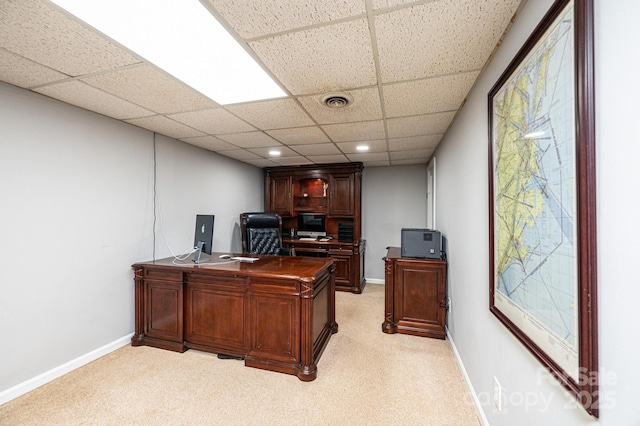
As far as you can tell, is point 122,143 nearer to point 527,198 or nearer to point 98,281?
point 98,281

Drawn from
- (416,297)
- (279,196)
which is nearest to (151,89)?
(416,297)

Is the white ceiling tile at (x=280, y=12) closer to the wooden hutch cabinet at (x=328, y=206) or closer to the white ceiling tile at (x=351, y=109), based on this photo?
the white ceiling tile at (x=351, y=109)

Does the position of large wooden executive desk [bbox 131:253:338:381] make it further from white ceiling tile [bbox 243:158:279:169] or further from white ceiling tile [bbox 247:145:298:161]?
white ceiling tile [bbox 243:158:279:169]

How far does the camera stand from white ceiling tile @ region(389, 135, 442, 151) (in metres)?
3.29

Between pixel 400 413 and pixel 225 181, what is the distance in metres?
3.90

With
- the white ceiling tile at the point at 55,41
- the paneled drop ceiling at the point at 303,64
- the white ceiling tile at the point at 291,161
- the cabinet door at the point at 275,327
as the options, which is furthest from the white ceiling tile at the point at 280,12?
the white ceiling tile at the point at 291,161

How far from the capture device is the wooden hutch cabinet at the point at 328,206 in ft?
15.4

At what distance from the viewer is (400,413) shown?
1.81m

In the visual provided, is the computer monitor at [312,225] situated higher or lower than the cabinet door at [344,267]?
higher

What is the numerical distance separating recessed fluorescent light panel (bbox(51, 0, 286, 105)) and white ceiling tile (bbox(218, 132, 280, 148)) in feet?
3.69

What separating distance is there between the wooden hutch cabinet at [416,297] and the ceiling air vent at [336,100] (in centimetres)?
184

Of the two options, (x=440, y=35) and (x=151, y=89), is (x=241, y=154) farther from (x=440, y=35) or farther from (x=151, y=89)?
(x=440, y=35)

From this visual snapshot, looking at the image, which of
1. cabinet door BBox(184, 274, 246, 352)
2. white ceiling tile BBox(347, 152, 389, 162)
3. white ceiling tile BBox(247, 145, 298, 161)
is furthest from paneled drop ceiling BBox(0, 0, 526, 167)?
cabinet door BBox(184, 274, 246, 352)

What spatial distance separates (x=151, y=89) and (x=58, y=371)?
2508mm
